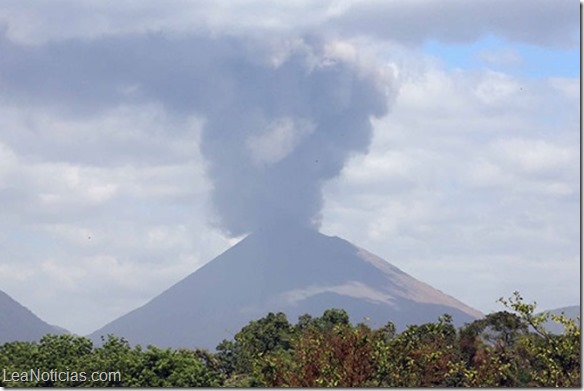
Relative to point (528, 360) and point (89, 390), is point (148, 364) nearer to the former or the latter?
point (89, 390)

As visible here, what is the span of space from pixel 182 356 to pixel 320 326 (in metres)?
20.7

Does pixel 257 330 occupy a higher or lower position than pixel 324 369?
higher

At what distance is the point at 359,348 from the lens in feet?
105

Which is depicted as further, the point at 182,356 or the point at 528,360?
the point at 528,360

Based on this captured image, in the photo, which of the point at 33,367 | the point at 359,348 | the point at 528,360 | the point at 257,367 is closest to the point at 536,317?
the point at 359,348

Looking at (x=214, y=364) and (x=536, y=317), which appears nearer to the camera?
(x=536, y=317)

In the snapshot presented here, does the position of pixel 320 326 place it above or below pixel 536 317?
above

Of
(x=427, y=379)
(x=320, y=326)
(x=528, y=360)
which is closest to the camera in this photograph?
(x=427, y=379)

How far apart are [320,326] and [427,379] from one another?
2286 centimetres

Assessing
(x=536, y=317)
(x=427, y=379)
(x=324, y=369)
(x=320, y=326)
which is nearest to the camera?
(x=536, y=317)

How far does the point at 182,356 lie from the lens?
37.2 metres

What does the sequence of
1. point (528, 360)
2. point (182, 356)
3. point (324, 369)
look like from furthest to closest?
point (528, 360), point (182, 356), point (324, 369)

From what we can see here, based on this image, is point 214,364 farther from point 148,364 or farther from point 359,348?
point 359,348

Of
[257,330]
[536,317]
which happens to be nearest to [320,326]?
[257,330]
